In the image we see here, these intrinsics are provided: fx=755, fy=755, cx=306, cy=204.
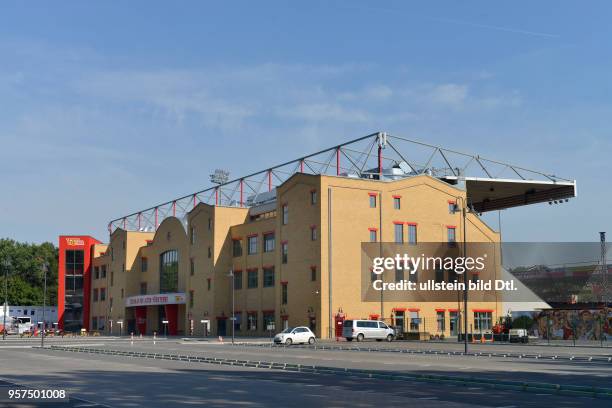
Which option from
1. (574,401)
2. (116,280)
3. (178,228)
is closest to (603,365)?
(574,401)

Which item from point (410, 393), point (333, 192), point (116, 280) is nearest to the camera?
point (410, 393)

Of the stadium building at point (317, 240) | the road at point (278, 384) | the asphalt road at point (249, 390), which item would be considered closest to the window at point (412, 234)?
the stadium building at point (317, 240)

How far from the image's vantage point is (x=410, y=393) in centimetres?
2089

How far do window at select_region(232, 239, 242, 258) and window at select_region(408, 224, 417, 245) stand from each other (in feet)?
67.6

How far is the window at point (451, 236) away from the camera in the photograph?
267ft

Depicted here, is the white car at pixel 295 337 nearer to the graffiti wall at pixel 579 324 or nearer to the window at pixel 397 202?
the graffiti wall at pixel 579 324

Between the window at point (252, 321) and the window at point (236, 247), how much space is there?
761 centimetres

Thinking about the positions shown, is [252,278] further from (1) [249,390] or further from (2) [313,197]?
(1) [249,390]

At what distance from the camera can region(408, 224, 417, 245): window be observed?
7862 centimetres

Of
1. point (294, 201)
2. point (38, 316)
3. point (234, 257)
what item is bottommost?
point (38, 316)

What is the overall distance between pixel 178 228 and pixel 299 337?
136 feet

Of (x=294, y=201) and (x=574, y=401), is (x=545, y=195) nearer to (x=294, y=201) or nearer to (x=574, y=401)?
(x=294, y=201)

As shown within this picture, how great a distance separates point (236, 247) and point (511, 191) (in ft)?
108

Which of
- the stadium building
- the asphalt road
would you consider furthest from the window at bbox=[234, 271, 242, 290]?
the asphalt road
